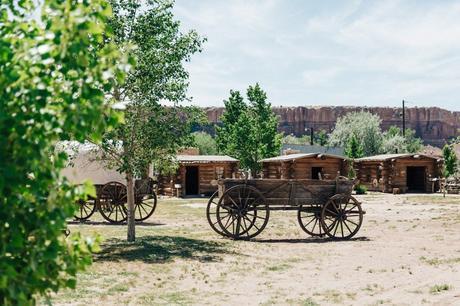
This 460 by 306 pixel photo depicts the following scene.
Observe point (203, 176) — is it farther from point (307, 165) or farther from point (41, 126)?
point (41, 126)

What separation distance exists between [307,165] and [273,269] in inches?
1093

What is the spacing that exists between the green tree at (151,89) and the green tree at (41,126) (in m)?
9.81

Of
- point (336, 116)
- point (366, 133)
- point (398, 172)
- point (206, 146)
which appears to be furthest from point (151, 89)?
A: point (336, 116)

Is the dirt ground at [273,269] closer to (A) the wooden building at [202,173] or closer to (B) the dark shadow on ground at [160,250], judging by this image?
(B) the dark shadow on ground at [160,250]

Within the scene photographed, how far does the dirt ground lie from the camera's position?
780 cm

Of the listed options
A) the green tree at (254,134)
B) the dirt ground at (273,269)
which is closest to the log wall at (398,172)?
the green tree at (254,134)

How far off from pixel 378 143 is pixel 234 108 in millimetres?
22610

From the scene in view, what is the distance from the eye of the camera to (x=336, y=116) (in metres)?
149

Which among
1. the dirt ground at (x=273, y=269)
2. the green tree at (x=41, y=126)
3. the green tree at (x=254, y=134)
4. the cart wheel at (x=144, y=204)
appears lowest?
the dirt ground at (x=273, y=269)

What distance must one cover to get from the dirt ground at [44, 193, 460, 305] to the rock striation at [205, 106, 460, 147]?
135480 mm

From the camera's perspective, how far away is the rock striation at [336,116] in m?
150

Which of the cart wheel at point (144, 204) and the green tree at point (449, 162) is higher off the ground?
the green tree at point (449, 162)

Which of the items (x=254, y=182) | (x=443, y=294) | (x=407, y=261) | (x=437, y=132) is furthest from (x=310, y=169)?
(x=437, y=132)

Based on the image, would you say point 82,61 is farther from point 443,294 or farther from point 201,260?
point 201,260
